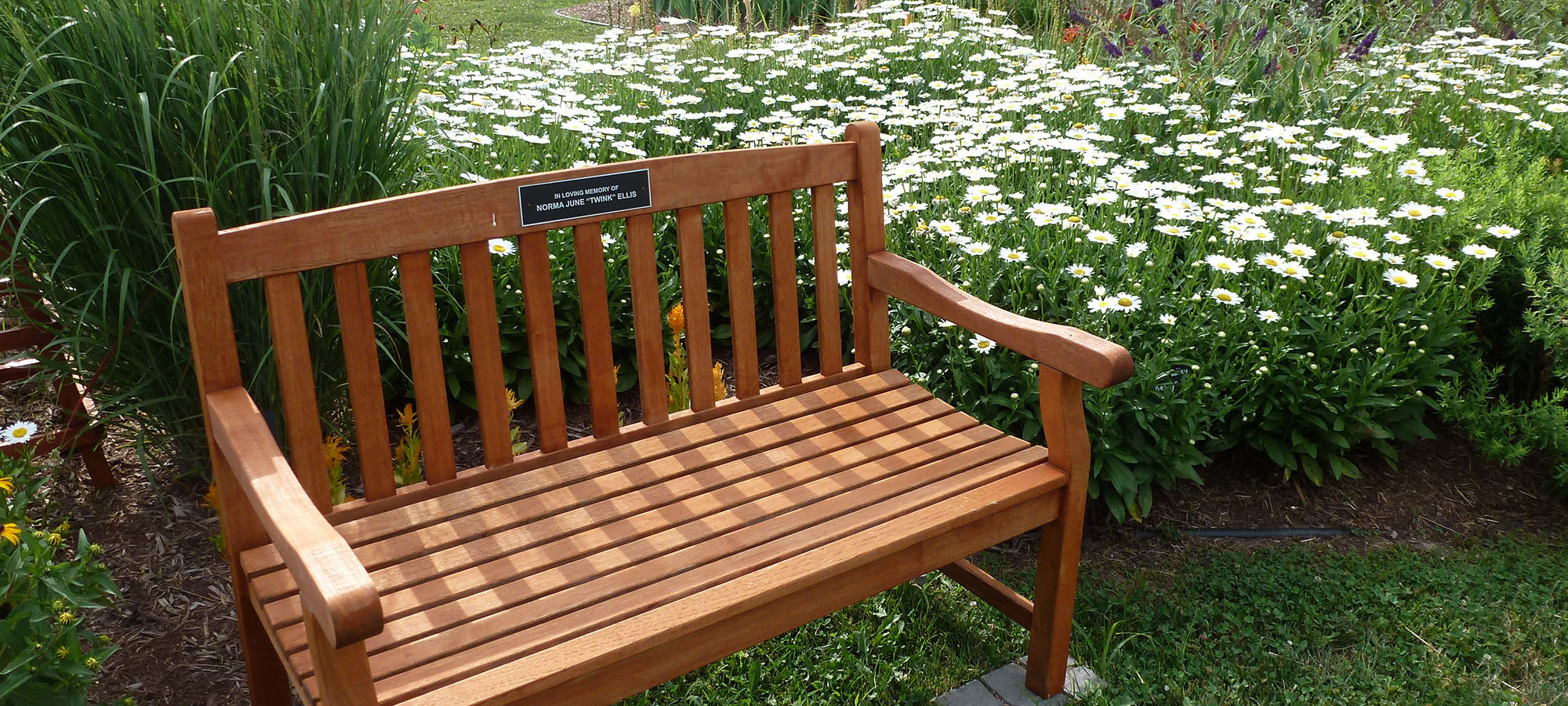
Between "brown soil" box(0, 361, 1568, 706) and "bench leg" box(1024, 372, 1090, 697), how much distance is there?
624mm

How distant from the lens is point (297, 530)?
5.18 ft

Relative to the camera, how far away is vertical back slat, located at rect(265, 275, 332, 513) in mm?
1960

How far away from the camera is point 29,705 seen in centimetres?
189

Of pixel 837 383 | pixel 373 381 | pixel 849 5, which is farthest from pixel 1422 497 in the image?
pixel 849 5

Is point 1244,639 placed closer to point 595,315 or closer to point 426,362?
point 595,315

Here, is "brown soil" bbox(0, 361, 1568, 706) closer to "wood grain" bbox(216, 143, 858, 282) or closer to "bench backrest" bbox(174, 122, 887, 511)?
"bench backrest" bbox(174, 122, 887, 511)

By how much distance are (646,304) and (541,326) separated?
0.81 ft

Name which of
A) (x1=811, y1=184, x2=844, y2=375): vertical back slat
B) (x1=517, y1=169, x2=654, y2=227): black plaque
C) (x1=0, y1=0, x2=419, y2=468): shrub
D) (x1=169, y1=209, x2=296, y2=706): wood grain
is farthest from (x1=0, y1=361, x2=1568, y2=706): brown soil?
(x1=517, y1=169, x2=654, y2=227): black plaque

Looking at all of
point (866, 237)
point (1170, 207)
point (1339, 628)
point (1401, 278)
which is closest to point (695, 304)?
point (866, 237)

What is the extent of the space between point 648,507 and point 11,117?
154cm

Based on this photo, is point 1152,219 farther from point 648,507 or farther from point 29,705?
point 29,705

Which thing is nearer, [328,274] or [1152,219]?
[328,274]

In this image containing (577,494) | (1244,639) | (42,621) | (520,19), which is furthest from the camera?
(520,19)

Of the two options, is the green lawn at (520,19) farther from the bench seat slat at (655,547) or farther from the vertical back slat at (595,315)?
the bench seat slat at (655,547)
